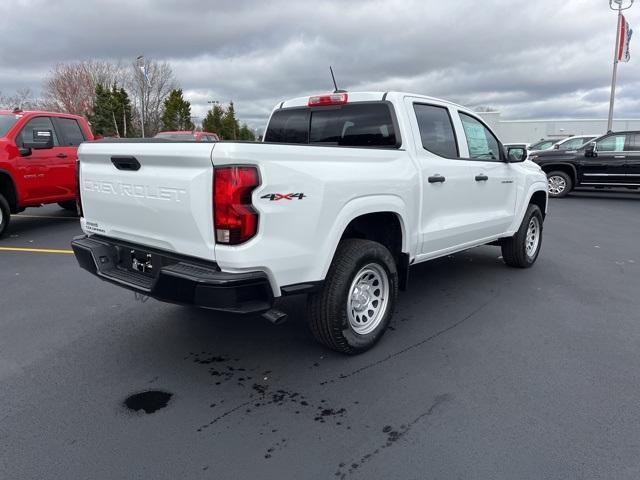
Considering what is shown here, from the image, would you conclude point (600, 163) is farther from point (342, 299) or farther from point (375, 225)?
point (342, 299)

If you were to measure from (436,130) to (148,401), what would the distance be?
3.18 m

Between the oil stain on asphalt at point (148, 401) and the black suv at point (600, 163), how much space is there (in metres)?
13.2

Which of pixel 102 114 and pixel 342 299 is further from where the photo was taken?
pixel 102 114

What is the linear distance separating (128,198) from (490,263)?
4.68 metres

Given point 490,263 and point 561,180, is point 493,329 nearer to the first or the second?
point 490,263

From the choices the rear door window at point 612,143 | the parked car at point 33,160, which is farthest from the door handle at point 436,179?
the rear door window at point 612,143

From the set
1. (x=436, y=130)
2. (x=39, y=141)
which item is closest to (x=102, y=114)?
(x=39, y=141)

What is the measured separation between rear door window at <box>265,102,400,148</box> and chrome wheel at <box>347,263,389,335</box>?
1.10 m

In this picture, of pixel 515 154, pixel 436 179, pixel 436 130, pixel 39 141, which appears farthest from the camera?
pixel 39 141

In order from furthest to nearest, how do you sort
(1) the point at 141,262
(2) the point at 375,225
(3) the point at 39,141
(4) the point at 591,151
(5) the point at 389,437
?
(4) the point at 591,151 → (3) the point at 39,141 → (2) the point at 375,225 → (1) the point at 141,262 → (5) the point at 389,437

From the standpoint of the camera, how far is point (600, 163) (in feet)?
42.6

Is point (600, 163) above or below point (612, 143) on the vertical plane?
below

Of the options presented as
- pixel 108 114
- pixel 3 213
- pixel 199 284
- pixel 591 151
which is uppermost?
pixel 108 114

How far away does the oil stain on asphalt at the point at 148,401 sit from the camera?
2818 millimetres
